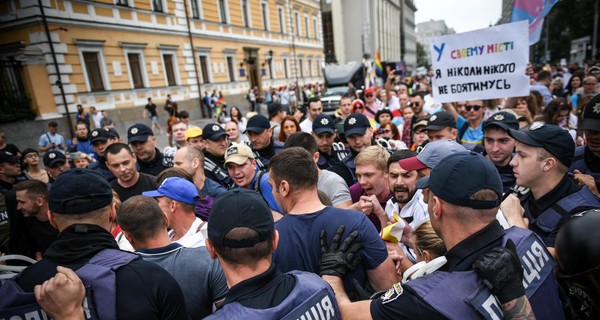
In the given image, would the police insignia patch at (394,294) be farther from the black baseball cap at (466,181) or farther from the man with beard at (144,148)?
the man with beard at (144,148)

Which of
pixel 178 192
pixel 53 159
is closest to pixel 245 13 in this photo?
pixel 53 159

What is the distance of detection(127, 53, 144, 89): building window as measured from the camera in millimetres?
18812

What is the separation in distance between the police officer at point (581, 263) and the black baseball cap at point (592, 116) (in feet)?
5.06

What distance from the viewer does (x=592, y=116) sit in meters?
2.89

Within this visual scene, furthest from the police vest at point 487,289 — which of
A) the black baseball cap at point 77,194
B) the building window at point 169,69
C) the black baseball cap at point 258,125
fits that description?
the building window at point 169,69

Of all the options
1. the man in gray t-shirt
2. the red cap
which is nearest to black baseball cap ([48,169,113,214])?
the man in gray t-shirt

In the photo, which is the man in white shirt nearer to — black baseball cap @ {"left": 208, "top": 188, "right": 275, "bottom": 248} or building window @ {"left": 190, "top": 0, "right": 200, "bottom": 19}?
black baseball cap @ {"left": 208, "top": 188, "right": 275, "bottom": 248}

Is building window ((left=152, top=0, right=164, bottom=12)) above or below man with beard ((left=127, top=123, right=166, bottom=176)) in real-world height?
above

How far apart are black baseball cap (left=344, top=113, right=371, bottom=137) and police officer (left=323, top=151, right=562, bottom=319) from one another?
8.98 ft

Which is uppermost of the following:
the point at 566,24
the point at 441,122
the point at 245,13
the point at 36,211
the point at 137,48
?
the point at 245,13

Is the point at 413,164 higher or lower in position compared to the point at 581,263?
higher

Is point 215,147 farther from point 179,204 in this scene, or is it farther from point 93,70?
point 93,70

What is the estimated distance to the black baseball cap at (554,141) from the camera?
2.35m

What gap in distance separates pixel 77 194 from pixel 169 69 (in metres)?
21.7
